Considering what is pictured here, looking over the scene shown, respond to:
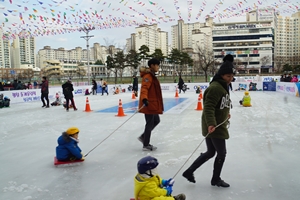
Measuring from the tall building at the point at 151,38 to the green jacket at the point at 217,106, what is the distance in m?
69.8

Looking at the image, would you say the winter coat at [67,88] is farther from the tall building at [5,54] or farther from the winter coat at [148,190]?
the tall building at [5,54]

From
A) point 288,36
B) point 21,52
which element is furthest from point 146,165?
point 288,36

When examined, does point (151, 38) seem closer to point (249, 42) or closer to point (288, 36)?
point (249, 42)

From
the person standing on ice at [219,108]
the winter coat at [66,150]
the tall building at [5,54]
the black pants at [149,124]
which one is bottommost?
the winter coat at [66,150]

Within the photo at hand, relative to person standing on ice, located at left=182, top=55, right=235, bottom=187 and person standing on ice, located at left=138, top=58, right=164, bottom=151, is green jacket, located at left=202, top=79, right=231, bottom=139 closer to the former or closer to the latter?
person standing on ice, located at left=182, top=55, right=235, bottom=187

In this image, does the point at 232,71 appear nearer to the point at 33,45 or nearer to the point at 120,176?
the point at 120,176

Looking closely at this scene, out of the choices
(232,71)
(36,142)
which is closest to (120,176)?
(232,71)

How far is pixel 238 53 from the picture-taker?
84.1 m

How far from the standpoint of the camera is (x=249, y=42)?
8344cm

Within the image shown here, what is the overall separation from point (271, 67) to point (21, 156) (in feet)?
284

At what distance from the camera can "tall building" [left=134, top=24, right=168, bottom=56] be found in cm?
7312

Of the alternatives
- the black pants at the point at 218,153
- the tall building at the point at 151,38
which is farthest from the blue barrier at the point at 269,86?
the tall building at the point at 151,38

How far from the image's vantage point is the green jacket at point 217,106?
3.05 meters

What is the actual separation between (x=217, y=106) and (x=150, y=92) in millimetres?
1906
